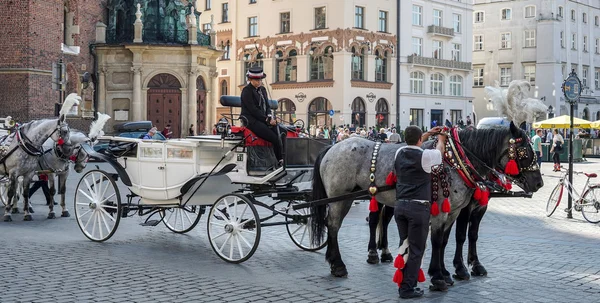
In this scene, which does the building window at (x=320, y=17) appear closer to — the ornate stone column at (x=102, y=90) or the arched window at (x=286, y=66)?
the arched window at (x=286, y=66)

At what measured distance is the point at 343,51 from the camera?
52.4 m

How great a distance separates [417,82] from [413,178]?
2014 inches

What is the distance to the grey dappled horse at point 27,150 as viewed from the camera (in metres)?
13.6

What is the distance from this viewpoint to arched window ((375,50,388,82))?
5501 centimetres

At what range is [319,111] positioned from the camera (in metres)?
53.4

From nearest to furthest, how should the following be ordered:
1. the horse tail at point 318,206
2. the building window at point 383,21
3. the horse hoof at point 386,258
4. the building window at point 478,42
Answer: the horse tail at point 318,206 → the horse hoof at point 386,258 → the building window at point 383,21 → the building window at point 478,42

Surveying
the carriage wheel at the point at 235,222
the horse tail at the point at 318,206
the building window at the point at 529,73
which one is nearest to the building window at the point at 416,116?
the building window at the point at 529,73

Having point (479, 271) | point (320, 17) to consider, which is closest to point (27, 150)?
point (479, 271)

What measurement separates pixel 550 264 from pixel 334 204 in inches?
120

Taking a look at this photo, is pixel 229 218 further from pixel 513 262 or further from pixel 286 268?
pixel 513 262

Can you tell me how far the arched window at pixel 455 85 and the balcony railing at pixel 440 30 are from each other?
152 inches

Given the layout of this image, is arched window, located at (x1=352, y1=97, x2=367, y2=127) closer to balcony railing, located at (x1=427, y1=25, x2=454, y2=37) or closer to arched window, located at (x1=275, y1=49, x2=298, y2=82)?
arched window, located at (x1=275, y1=49, x2=298, y2=82)

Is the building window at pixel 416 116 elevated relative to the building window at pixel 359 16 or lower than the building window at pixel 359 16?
lower

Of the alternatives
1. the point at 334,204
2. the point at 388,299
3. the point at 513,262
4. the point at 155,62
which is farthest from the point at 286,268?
the point at 155,62
